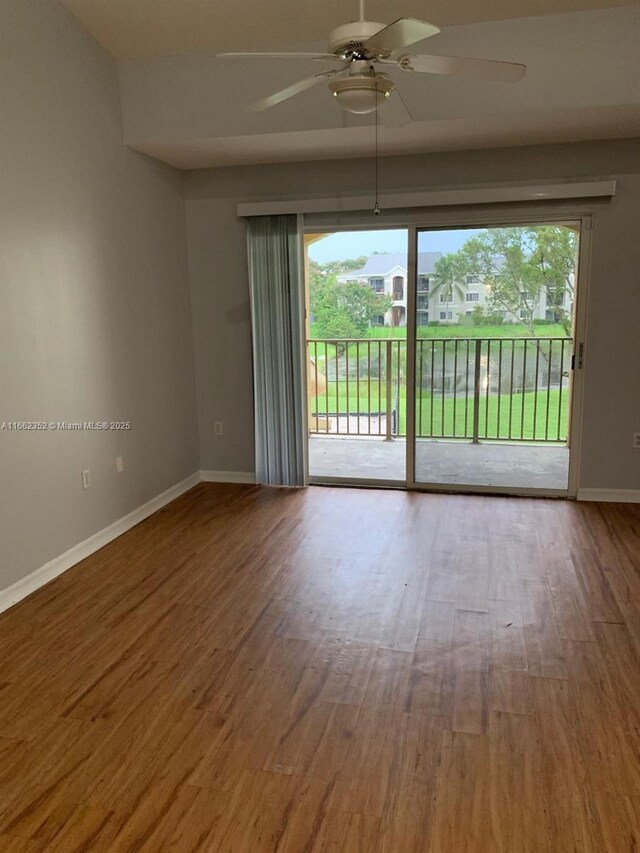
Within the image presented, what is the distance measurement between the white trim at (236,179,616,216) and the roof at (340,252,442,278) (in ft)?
1.21

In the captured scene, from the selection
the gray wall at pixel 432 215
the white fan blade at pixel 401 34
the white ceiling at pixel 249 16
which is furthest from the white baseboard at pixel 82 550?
the white ceiling at pixel 249 16

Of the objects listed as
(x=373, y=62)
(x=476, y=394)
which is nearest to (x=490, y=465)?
(x=476, y=394)

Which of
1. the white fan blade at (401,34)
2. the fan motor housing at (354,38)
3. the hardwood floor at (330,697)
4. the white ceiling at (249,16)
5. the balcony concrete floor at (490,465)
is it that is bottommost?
the hardwood floor at (330,697)

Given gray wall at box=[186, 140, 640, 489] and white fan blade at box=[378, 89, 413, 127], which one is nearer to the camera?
white fan blade at box=[378, 89, 413, 127]

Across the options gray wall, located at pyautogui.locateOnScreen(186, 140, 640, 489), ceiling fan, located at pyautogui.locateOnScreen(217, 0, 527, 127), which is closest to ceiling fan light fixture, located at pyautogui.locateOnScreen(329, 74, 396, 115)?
ceiling fan, located at pyautogui.locateOnScreen(217, 0, 527, 127)

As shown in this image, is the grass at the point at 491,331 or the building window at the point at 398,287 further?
the building window at the point at 398,287

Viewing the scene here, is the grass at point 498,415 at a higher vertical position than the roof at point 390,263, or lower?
lower

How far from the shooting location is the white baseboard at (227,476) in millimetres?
4770

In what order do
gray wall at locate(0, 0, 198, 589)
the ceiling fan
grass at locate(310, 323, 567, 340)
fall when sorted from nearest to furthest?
the ceiling fan < gray wall at locate(0, 0, 198, 589) < grass at locate(310, 323, 567, 340)

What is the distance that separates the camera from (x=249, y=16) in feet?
10.3

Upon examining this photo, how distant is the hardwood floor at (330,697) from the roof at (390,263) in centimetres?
193

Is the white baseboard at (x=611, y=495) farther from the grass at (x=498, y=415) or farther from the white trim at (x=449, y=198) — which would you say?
the white trim at (x=449, y=198)

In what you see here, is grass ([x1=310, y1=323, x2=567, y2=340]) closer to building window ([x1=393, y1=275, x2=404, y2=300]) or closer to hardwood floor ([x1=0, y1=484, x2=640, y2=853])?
building window ([x1=393, y1=275, x2=404, y2=300])

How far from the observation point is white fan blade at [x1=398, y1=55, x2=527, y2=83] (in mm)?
1896
